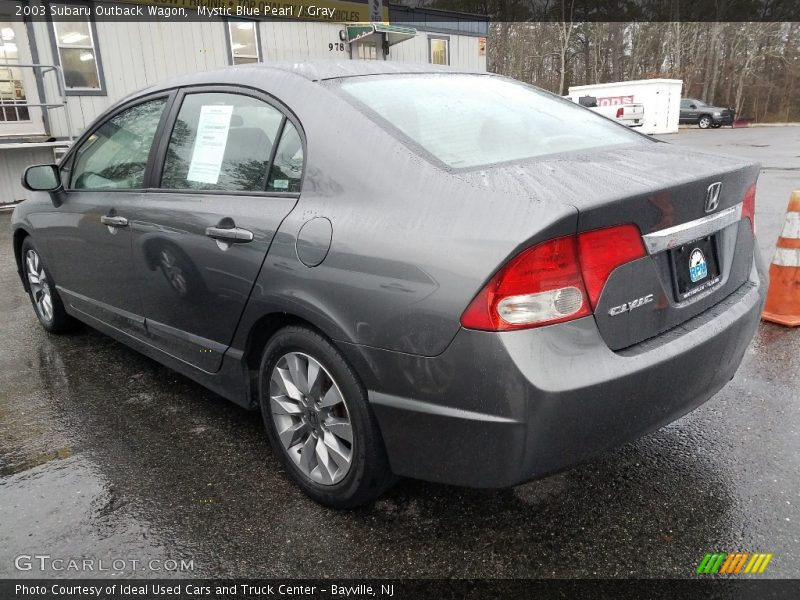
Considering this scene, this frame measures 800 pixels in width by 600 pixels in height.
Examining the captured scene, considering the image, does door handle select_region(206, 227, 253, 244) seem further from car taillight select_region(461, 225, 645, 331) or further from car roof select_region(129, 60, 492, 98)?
car taillight select_region(461, 225, 645, 331)

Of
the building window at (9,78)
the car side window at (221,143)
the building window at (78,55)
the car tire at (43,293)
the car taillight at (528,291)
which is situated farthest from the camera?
the building window at (78,55)

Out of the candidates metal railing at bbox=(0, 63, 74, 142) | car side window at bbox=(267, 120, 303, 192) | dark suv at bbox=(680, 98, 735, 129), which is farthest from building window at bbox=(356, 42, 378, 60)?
dark suv at bbox=(680, 98, 735, 129)

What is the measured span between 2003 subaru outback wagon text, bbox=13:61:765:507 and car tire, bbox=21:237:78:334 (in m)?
1.54

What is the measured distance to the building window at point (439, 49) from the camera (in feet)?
56.7

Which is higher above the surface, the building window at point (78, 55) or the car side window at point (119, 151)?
the building window at point (78, 55)

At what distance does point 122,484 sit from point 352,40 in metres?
14.3

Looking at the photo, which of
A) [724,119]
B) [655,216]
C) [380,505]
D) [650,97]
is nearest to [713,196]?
[655,216]

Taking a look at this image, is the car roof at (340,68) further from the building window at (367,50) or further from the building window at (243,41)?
the building window at (367,50)

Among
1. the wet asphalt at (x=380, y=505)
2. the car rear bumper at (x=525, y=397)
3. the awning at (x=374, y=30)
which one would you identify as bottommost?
the wet asphalt at (x=380, y=505)

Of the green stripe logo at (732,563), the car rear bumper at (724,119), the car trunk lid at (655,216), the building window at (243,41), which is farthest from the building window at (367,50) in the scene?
the car rear bumper at (724,119)

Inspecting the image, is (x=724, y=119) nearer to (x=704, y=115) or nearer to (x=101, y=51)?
(x=704, y=115)

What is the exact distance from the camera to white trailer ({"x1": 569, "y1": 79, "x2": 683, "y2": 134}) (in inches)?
1118

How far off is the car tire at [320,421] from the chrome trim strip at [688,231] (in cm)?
103

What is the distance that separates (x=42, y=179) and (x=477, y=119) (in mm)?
2759
